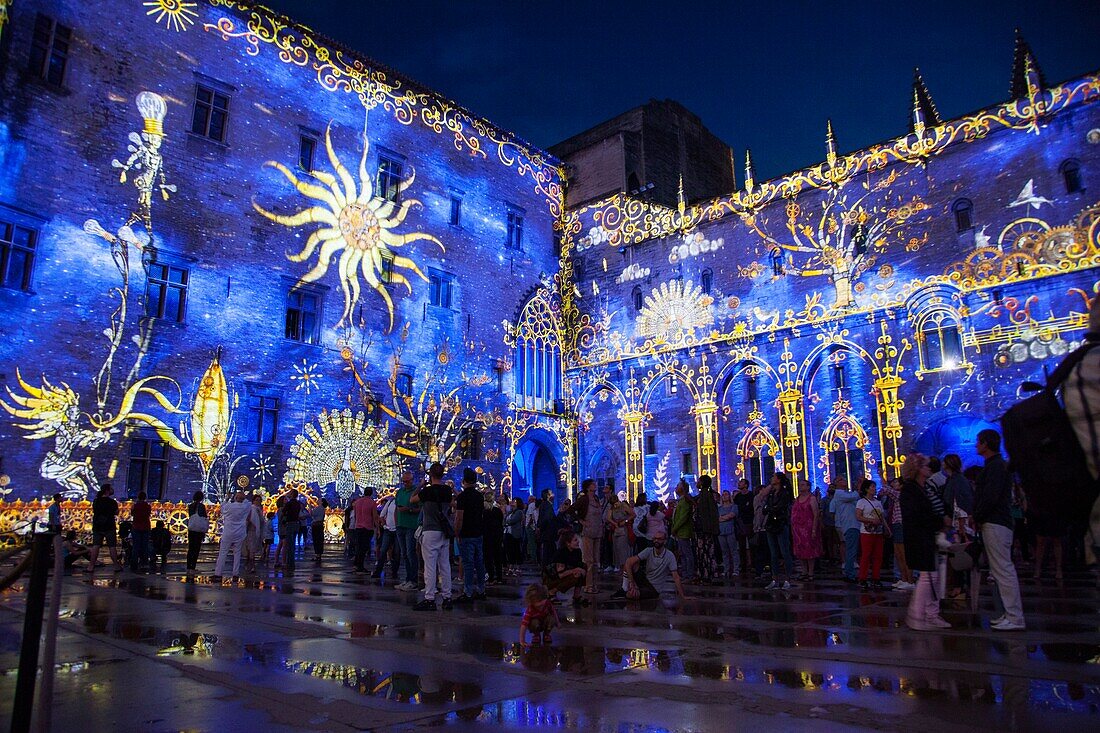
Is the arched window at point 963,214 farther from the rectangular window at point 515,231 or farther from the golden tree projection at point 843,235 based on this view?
the rectangular window at point 515,231

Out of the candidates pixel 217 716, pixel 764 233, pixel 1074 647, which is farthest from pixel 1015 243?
pixel 217 716

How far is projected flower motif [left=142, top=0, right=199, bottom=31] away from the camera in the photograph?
18.5 m

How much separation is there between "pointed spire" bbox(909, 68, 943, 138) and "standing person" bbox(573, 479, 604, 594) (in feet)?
51.9

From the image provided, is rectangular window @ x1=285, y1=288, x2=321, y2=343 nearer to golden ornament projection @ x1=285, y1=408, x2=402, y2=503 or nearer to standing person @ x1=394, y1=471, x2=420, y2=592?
golden ornament projection @ x1=285, y1=408, x2=402, y2=503

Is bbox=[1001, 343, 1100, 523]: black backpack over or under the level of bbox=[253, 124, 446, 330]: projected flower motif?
under

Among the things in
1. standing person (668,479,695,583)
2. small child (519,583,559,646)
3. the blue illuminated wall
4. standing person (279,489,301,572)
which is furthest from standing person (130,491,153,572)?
small child (519,583,559,646)

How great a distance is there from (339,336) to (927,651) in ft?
59.5

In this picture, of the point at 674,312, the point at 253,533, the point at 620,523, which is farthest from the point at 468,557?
the point at 674,312

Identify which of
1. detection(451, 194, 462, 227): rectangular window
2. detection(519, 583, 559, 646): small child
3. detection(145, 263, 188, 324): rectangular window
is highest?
detection(451, 194, 462, 227): rectangular window

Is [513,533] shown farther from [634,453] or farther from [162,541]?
[634,453]

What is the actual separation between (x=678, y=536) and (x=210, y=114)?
55.3ft

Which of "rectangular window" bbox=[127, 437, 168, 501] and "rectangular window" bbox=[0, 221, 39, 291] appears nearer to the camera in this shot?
"rectangular window" bbox=[0, 221, 39, 291]

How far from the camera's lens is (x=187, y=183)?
18438 millimetres

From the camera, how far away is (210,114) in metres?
19.3
